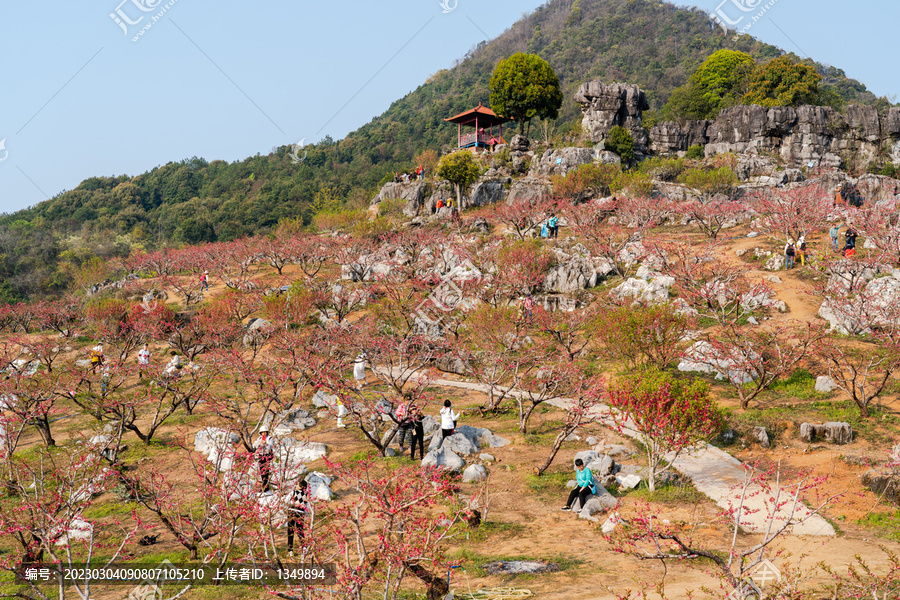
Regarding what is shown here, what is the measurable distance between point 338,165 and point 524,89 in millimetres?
42756

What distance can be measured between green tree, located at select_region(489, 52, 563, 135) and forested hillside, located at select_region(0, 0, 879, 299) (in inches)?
165

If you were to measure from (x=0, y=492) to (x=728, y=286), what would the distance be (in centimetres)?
2362

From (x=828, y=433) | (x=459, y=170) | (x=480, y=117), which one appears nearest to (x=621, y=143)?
(x=459, y=170)

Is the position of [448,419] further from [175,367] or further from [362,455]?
[175,367]

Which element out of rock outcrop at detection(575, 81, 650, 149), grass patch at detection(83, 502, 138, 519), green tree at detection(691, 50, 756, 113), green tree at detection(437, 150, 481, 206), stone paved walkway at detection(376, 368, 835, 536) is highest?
green tree at detection(691, 50, 756, 113)

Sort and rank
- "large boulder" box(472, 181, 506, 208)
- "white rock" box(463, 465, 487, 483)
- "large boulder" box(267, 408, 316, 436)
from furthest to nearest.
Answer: "large boulder" box(472, 181, 506, 208) → "large boulder" box(267, 408, 316, 436) → "white rock" box(463, 465, 487, 483)

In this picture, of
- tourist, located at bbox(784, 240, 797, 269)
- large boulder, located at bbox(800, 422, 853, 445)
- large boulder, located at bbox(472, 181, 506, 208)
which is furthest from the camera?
large boulder, located at bbox(472, 181, 506, 208)

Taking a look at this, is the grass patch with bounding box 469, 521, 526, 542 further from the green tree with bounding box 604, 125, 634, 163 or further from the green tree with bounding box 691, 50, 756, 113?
the green tree with bounding box 691, 50, 756, 113

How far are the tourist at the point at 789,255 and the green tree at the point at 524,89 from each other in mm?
30234

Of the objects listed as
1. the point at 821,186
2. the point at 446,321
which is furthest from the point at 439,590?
the point at 821,186

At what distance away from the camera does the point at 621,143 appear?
47.5m

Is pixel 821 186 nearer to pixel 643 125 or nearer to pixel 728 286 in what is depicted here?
pixel 643 125

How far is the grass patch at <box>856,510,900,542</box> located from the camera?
8812 mm

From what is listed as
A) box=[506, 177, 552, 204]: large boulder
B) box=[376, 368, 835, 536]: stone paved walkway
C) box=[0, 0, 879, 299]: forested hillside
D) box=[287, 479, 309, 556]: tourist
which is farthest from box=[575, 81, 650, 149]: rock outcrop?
box=[287, 479, 309, 556]: tourist
